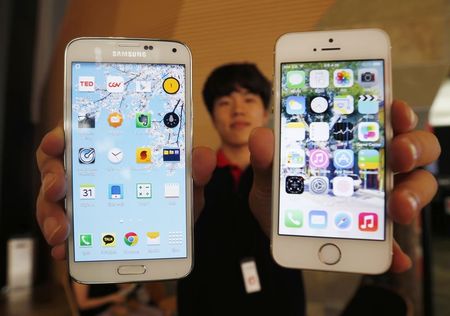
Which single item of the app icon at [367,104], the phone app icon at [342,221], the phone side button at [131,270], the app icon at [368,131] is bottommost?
the phone side button at [131,270]

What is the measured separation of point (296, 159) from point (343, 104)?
0.28ft

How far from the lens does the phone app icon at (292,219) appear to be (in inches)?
16.7

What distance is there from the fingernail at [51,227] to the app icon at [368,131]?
36 centimetres

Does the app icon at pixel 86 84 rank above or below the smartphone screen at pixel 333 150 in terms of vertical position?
above

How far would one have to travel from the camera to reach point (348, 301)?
2.65 feet

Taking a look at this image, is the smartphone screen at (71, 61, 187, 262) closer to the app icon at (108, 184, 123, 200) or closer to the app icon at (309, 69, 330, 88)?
the app icon at (108, 184, 123, 200)

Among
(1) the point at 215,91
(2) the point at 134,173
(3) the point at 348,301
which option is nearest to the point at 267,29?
(1) the point at 215,91

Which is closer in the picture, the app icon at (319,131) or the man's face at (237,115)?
the app icon at (319,131)

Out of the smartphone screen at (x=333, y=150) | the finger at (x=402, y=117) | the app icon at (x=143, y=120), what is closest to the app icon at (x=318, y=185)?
the smartphone screen at (x=333, y=150)

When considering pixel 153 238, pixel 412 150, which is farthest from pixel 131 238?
pixel 412 150

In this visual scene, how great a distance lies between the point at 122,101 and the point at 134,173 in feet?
0.29

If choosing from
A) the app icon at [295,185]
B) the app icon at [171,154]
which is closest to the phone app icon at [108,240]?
the app icon at [171,154]

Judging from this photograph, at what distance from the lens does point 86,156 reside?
41 centimetres

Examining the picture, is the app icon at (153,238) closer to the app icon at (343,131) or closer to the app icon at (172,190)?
the app icon at (172,190)
